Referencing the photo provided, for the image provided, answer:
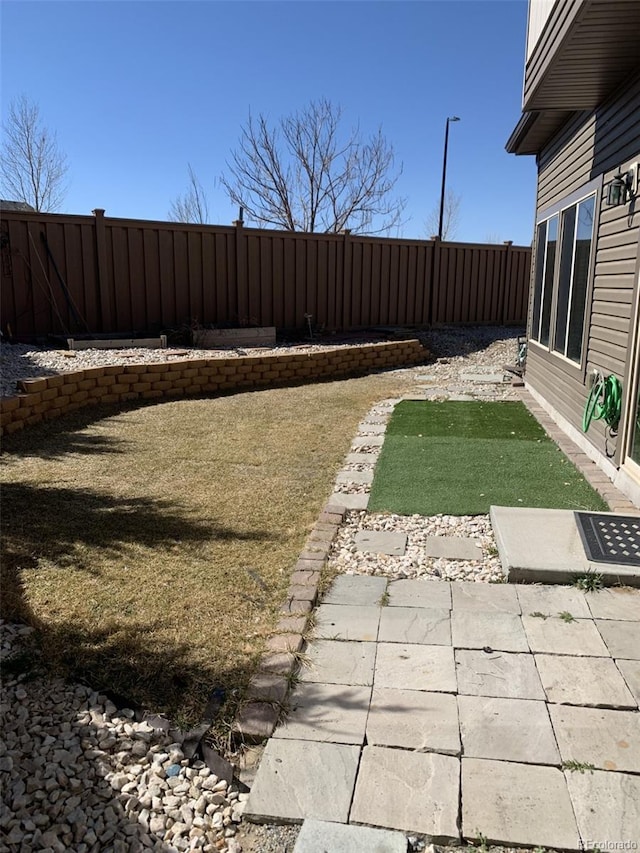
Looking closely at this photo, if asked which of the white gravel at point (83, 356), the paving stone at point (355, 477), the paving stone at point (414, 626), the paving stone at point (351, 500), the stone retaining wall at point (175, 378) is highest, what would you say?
the white gravel at point (83, 356)

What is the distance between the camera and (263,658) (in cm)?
239

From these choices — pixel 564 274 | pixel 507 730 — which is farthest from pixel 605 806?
pixel 564 274

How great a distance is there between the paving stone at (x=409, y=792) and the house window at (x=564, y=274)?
4.51 meters

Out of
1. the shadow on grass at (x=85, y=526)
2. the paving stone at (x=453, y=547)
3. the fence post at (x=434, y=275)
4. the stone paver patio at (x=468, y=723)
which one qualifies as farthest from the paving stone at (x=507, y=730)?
the fence post at (x=434, y=275)

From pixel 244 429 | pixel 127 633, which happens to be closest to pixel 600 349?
pixel 244 429

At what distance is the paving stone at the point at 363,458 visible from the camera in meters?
5.08

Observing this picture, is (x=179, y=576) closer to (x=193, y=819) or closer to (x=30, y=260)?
(x=193, y=819)

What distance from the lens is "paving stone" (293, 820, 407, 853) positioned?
1.56m

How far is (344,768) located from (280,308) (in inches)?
416

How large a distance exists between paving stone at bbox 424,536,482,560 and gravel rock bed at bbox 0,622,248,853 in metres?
1.79

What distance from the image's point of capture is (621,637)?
98.7 inches

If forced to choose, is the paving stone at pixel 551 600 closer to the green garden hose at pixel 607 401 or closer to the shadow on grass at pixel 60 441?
the green garden hose at pixel 607 401

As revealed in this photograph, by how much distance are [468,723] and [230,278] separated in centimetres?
1006

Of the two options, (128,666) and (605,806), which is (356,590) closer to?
(128,666)
